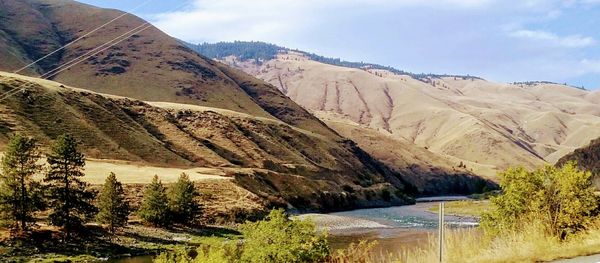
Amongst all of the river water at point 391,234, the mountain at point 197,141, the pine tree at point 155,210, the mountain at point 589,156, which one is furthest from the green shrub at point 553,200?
the mountain at point 589,156

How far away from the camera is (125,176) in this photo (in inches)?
3834

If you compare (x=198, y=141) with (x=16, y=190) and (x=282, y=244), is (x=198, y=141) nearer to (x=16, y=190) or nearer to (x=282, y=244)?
(x=16, y=190)

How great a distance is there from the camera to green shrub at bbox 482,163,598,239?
18.3 meters

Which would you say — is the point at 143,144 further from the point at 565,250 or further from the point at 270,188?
the point at 565,250

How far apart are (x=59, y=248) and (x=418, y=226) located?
52.4 meters

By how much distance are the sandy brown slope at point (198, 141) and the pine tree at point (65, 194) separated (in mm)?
40611

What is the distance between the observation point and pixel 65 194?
6806cm

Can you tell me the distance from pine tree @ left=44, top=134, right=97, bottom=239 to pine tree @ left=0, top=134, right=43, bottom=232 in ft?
8.65

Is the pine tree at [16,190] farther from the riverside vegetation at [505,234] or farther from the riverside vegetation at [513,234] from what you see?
the riverside vegetation at [513,234]

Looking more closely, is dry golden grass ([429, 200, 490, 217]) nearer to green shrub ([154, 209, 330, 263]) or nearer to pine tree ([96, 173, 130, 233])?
pine tree ([96, 173, 130, 233])

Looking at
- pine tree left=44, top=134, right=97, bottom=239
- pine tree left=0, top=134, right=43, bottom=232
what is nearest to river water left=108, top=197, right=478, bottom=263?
pine tree left=44, top=134, right=97, bottom=239

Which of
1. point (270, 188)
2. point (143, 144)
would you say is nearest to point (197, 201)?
point (270, 188)

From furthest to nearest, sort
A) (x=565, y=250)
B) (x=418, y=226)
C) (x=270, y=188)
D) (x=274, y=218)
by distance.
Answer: (x=270, y=188) → (x=418, y=226) → (x=274, y=218) → (x=565, y=250)

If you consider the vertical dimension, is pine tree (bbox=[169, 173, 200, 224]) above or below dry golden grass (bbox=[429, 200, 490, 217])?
above
